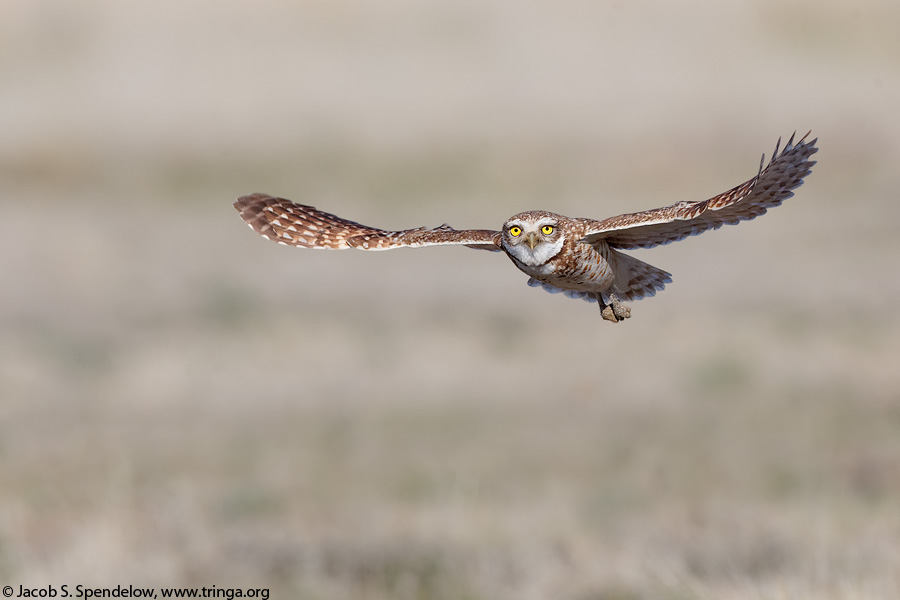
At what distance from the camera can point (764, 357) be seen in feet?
58.3

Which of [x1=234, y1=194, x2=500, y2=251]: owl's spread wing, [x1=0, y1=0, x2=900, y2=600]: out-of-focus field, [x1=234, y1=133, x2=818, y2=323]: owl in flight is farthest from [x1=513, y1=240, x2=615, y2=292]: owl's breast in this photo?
[x1=0, y1=0, x2=900, y2=600]: out-of-focus field

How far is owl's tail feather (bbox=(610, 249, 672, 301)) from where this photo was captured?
674cm

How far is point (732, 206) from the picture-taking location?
557 centimetres

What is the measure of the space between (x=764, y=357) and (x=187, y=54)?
22.3m

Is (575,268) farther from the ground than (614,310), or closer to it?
farther from the ground

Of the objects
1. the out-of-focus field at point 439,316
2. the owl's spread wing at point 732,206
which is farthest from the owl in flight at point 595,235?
the out-of-focus field at point 439,316

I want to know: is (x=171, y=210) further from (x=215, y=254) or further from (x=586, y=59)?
(x=586, y=59)

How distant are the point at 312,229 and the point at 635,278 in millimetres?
1709

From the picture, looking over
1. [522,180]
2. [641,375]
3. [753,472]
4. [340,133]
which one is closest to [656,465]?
[753,472]

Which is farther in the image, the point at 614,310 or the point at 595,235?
the point at 614,310

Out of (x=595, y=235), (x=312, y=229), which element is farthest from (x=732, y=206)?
(x=312, y=229)

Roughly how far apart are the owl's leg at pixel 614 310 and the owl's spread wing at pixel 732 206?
34 cm

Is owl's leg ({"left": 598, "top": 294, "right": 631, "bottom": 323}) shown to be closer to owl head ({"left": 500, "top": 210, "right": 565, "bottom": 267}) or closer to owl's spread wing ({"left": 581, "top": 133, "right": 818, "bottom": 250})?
owl's spread wing ({"left": 581, "top": 133, "right": 818, "bottom": 250})

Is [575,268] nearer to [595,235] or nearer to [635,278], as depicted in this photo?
[595,235]
